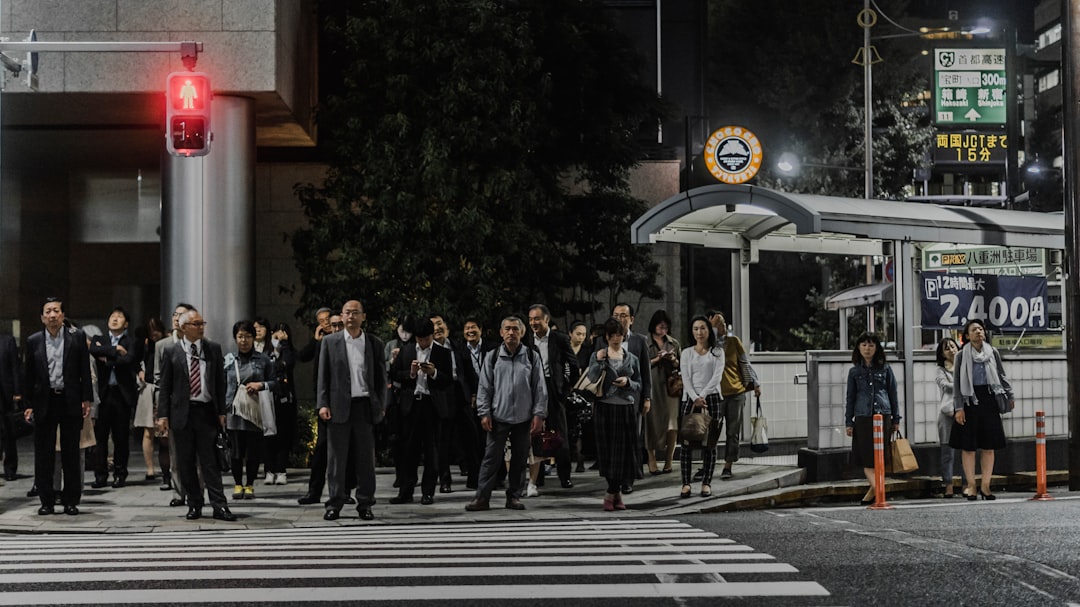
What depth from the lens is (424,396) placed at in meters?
13.3

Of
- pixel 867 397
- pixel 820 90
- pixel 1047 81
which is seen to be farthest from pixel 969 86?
pixel 1047 81

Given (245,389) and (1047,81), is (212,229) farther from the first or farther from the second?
(1047,81)

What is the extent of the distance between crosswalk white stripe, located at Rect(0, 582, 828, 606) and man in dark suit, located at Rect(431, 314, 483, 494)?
6.01m

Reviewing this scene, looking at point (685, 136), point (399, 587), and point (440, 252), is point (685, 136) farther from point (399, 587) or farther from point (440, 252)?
point (399, 587)

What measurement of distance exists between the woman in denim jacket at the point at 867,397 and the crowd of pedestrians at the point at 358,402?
1.33 meters

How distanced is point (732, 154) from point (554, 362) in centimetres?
1719

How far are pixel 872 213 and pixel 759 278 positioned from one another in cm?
3206

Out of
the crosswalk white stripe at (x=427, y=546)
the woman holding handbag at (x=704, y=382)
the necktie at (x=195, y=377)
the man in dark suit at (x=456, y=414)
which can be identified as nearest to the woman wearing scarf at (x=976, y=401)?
the woman holding handbag at (x=704, y=382)

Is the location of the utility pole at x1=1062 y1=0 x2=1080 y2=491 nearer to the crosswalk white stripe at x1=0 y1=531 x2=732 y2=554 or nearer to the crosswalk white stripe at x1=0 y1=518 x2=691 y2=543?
the crosswalk white stripe at x1=0 y1=518 x2=691 y2=543

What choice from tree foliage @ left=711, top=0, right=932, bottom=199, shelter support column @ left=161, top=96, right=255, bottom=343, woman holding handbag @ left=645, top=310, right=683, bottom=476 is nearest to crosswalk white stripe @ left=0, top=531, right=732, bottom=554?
woman holding handbag @ left=645, top=310, right=683, bottom=476

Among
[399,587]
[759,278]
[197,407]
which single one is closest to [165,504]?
[197,407]

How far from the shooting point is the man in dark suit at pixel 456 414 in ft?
44.0

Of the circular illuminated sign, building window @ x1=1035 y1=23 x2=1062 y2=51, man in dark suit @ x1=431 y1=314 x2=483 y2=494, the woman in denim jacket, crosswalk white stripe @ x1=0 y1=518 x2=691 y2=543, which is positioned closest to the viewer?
crosswalk white stripe @ x1=0 y1=518 x2=691 y2=543

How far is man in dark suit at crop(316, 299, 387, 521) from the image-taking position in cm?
1198
